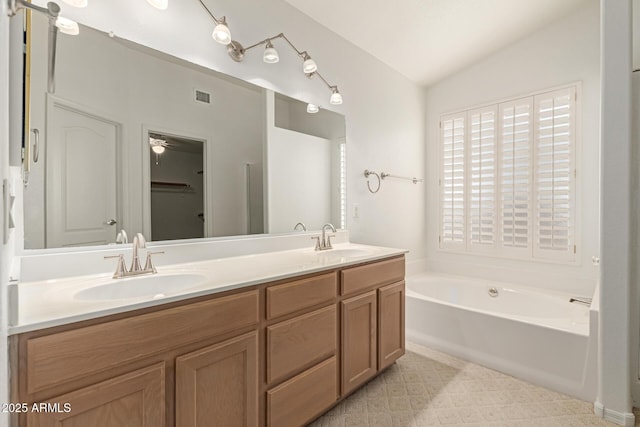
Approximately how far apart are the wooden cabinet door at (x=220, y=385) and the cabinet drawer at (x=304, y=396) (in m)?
0.11

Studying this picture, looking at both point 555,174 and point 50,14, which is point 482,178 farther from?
point 50,14

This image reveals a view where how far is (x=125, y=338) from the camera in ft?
3.20

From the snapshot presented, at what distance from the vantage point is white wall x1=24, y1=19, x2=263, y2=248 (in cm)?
129

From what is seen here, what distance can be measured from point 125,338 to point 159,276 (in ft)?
1.48

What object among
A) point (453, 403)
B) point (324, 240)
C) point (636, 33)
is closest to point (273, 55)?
point (324, 240)

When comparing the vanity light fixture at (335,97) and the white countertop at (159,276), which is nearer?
the white countertop at (159,276)

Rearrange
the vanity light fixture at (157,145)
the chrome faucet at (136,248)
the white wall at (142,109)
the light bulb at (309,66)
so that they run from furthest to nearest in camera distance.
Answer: the light bulb at (309,66)
the vanity light fixture at (157,145)
the chrome faucet at (136,248)
the white wall at (142,109)

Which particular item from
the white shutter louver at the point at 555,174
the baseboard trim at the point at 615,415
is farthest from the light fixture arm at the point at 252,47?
the baseboard trim at the point at 615,415

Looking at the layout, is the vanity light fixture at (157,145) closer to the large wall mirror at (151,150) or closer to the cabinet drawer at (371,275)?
the large wall mirror at (151,150)

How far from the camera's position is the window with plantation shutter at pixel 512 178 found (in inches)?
111

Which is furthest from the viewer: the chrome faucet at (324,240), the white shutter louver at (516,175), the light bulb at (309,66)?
the white shutter louver at (516,175)

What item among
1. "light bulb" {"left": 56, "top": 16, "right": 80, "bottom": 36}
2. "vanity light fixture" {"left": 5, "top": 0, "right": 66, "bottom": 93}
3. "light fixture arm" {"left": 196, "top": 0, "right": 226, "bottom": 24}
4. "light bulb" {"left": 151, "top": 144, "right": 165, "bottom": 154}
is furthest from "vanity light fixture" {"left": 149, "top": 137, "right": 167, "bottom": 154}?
"light fixture arm" {"left": 196, "top": 0, "right": 226, "bottom": 24}

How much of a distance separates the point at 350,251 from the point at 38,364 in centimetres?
180

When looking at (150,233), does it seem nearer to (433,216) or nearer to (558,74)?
(433,216)
